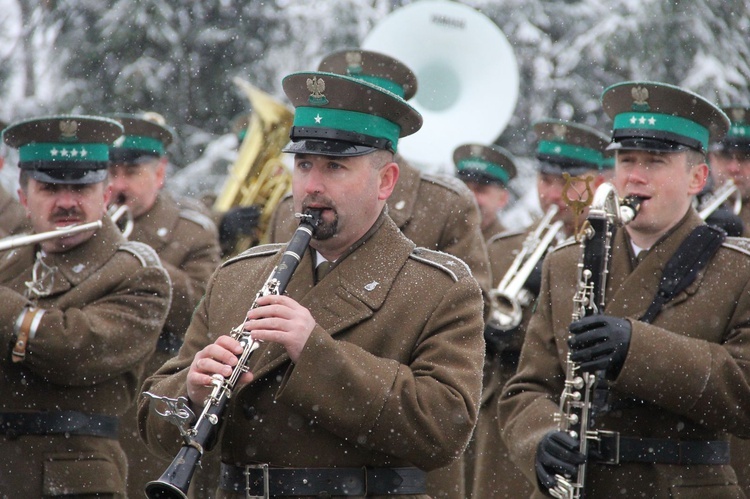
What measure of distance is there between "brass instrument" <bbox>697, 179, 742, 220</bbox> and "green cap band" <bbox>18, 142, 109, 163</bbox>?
10.7 feet

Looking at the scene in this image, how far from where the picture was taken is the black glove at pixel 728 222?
7.12 metres

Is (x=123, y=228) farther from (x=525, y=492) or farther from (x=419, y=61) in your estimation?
(x=419, y=61)

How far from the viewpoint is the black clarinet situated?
13.2 ft

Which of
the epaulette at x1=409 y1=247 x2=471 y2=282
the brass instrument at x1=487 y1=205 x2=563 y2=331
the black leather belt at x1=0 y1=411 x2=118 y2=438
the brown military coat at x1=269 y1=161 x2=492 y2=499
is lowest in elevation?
the black leather belt at x1=0 y1=411 x2=118 y2=438

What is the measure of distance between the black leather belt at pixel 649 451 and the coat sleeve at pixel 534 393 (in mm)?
236

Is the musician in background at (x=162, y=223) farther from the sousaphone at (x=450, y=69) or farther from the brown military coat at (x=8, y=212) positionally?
the sousaphone at (x=450, y=69)

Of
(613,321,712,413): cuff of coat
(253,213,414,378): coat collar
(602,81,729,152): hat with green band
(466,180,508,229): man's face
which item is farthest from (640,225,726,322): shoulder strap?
(466,180,508,229): man's face

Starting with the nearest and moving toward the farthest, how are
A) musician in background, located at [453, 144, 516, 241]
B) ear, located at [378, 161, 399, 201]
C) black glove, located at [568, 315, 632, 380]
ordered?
ear, located at [378, 161, 399, 201] < black glove, located at [568, 315, 632, 380] < musician in background, located at [453, 144, 516, 241]

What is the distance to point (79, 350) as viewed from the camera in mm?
5855

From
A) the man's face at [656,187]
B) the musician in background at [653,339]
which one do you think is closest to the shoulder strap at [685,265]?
the musician in background at [653,339]

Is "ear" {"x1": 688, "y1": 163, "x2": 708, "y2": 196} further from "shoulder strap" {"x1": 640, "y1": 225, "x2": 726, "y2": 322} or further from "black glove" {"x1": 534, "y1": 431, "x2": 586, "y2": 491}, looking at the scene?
"black glove" {"x1": 534, "y1": 431, "x2": 586, "y2": 491}

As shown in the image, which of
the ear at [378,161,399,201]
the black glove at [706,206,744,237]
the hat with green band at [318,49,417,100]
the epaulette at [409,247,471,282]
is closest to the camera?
the epaulette at [409,247,471,282]

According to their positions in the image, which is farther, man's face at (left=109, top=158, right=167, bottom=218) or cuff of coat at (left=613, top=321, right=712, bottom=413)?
man's face at (left=109, top=158, right=167, bottom=218)

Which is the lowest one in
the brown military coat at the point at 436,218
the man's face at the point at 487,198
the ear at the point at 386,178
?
the man's face at the point at 487,198
